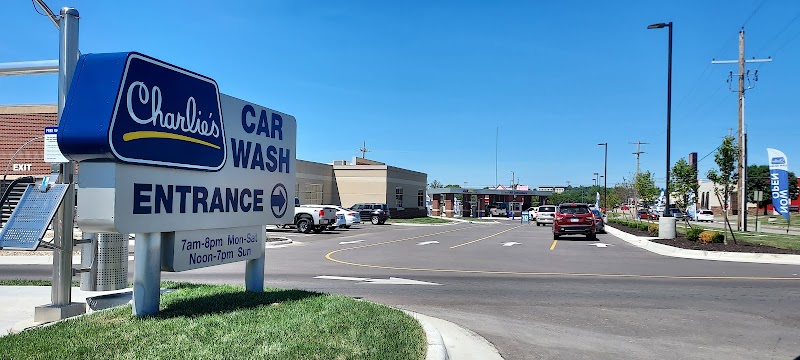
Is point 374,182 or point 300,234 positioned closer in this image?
point 300,234

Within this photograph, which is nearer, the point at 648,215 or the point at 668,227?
the point at 668,227

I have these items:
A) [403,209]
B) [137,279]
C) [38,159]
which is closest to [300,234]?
[38,159]

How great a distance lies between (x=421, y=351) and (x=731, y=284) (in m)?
9.35

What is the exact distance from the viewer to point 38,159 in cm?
3123

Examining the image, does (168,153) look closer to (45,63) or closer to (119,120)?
(119,120)

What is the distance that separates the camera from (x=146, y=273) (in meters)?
6.57

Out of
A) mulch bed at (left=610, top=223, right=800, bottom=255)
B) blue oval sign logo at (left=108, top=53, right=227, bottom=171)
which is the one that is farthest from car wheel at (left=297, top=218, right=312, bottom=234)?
blue oval sign logo at (left=108, top=53, right=227, bottom=171)

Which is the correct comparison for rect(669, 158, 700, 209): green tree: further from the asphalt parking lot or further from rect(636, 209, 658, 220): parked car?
rect(636, 209, 658, 220): parked car

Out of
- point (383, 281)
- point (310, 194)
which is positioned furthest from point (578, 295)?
point (310, 194)

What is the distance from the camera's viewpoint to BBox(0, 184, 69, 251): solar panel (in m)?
6.46

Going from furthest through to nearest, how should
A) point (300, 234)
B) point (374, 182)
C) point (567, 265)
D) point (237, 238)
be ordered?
point (374, 182), point (300, 234), point (567, 265), point (237, 238)

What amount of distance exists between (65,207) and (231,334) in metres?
3.56

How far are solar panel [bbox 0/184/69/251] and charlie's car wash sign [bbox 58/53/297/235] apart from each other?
1006mm

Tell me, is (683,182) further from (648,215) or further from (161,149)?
(161,149)
